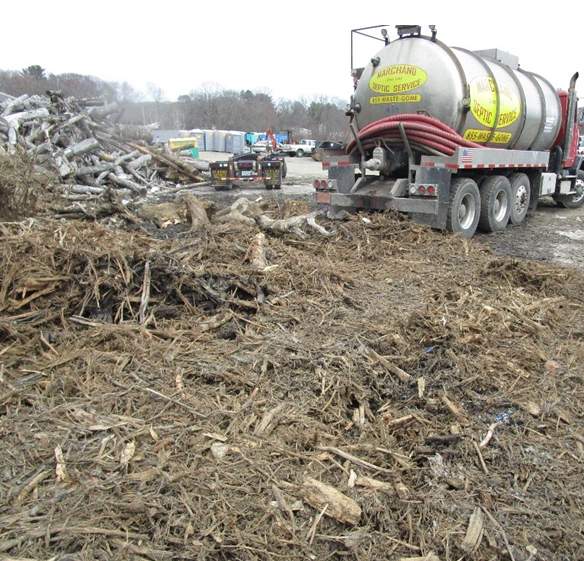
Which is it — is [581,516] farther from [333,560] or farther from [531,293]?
[531,293]

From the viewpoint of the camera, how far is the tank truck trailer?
28.0 ft

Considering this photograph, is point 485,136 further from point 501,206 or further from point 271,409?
point 271,409

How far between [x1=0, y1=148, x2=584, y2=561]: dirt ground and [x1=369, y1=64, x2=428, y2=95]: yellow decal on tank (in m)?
4.16

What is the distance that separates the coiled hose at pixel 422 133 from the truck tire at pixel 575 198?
654 cm

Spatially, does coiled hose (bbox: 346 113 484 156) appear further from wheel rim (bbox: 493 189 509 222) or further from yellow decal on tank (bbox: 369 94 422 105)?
wheel rim (bbox: 493 189 509 222)

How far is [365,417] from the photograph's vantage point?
3.37m

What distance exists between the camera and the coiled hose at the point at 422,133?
8.42 metres

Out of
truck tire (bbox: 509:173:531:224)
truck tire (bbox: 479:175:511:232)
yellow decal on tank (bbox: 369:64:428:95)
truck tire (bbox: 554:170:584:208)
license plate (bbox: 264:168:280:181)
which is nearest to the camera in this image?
yellow decal on tank (bbox: 369:64:428:95)

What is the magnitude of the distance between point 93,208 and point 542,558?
373 inches

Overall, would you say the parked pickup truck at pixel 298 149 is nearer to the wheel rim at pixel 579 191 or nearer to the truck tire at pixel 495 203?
the wheel rim at pixel 579 191

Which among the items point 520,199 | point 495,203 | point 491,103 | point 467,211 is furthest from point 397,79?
point 520,199

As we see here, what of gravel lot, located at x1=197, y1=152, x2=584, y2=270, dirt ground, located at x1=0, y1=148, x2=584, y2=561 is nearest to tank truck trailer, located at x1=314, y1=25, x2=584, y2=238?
gravel lot, located at x1=197, y1=152, x2=584, y2=270

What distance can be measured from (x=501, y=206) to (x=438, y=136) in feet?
9.81

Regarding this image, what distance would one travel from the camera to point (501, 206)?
1053 centimetres
